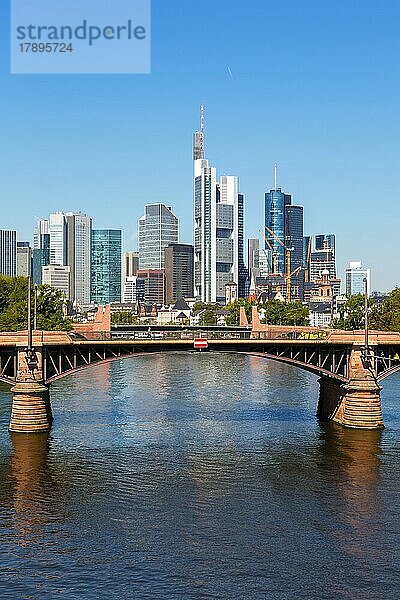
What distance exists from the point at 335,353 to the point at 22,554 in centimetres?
5127

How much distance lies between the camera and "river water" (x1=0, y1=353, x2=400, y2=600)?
50.0m

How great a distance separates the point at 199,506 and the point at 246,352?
32384 mm

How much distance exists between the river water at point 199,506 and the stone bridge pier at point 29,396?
242 centimetres

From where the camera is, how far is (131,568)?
51.6 meters

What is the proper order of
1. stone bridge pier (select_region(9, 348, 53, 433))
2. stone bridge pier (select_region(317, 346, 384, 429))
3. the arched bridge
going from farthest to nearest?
stone bridge pier (select_region(317, 346, 384, 429)) < the arched bridge < stone bridge pier (select_region(9, 348, 53, 433))

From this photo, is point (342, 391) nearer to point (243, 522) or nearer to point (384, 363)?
point (384, 363)

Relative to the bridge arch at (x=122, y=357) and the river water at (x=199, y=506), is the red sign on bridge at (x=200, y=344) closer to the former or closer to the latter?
the bridge arch at (x=122, y=357)

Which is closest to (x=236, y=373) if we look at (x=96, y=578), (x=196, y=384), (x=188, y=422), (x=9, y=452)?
(x=196, y=384)

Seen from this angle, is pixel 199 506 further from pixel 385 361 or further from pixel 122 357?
pixel 385 361

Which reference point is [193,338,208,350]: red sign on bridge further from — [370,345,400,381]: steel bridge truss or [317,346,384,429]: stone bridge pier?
[370,345,400,381]: steel bridge truss

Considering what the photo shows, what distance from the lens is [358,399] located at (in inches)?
3723

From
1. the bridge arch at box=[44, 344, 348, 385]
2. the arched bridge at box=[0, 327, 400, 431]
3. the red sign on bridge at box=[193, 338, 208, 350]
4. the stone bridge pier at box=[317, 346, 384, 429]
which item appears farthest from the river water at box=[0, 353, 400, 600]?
the red sign on bridge at box=[193, 338, 208, 350]

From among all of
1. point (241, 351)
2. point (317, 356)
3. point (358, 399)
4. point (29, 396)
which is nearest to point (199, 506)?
point (29, 396)

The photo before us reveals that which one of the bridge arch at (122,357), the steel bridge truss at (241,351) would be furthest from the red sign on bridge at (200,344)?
Answer: the bridge arch at (122,357)
